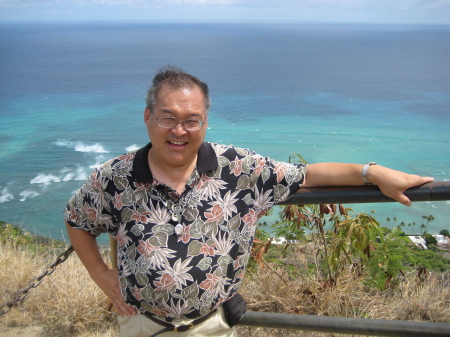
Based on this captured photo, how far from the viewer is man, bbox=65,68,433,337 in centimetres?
176

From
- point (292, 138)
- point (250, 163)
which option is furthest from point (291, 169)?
point (292, 138)

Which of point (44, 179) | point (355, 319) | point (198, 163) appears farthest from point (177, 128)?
point (44, 179)

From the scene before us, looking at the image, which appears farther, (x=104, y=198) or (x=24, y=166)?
(x=24, y=166)

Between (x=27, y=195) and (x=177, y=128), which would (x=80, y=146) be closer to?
(x=27, y=195)

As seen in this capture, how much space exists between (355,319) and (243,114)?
49519mm

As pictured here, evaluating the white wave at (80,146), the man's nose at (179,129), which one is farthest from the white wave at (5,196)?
the man's nose at (179,129)

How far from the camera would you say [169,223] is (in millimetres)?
1773

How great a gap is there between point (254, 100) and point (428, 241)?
145 ft

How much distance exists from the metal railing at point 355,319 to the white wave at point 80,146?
36737 mm

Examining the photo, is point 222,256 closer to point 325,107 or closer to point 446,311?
point 446,311

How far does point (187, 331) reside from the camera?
1.82 metres

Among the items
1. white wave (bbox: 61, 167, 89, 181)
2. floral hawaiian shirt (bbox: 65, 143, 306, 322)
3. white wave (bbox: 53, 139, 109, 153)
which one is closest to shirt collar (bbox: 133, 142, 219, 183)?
floral hawaiian shirt (bbox: 65, 143, 306, 322)

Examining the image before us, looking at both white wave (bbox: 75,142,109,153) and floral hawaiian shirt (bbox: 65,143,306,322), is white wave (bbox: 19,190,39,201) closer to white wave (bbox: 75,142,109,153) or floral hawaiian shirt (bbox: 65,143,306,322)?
white wave (bbox: 75,142,109,153)

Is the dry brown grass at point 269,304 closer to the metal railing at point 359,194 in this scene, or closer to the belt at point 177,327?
the belt at point 177,327
